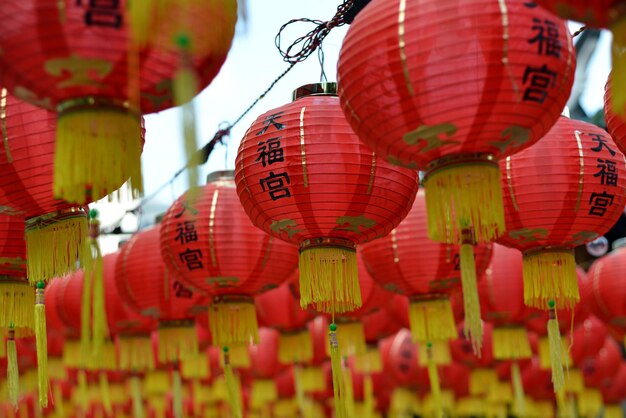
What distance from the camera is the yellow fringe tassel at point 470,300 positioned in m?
2.17

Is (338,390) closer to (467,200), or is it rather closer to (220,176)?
(467,200)

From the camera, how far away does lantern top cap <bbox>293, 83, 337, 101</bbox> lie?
2.75 m

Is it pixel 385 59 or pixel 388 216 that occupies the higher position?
pixel 385 59

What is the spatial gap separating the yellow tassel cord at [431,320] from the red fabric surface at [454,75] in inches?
51.9

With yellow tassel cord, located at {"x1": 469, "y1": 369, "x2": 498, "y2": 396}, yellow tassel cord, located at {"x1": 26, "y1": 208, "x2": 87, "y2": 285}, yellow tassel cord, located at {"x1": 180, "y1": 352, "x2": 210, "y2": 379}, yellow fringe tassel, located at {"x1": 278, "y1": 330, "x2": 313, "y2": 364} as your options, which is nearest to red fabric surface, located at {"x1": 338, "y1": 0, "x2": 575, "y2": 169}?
yellow tassel cord, located at {"x1": 26, "y1": 208, "x2": 87, "y2": 285}

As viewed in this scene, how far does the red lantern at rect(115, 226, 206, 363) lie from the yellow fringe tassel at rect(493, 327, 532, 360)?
141 cm

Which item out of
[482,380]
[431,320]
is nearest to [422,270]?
[431,320]

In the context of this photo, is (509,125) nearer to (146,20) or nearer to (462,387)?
(146,20)

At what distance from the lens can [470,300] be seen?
2195 mm

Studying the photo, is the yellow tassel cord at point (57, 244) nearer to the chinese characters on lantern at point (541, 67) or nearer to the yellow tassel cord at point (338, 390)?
the yellow tassel cord at point (338, 390)

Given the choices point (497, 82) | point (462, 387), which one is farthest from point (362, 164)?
point (462, 387)

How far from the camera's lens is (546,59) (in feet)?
6.44

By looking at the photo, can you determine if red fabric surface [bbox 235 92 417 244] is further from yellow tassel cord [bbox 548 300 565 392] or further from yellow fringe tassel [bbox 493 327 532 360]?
yellow fringe tassel [bbox 493 327 532 360]

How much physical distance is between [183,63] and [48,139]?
2.47 feet
